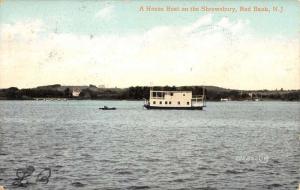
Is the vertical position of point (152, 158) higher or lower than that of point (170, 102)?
lower

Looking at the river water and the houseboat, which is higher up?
the houseboat

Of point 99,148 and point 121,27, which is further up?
point 121,27

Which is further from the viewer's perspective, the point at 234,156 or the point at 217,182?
the point at 234,156

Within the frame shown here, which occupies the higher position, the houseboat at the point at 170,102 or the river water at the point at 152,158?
the houseboat at the point at 170,102

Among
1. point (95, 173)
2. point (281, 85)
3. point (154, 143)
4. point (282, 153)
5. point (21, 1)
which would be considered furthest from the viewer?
point (154, 143)

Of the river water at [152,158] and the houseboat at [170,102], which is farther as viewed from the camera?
the houseboat at [170,102]

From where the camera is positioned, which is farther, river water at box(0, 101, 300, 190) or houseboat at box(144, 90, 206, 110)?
houseboat at box(144, 90, 206, 110)

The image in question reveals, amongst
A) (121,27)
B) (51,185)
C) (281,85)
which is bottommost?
(51,185)

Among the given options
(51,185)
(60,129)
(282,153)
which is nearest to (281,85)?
(282,153)

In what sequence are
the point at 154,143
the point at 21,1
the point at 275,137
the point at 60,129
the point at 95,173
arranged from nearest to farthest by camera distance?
1. the point at 21,1
2. the point at 95,173
3. the point at 154,143
4. the point at 275,137
5. the point at 60,129

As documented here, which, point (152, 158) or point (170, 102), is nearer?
point (152, 158)

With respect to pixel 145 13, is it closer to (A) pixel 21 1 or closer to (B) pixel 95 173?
(A) pixel 21 1
